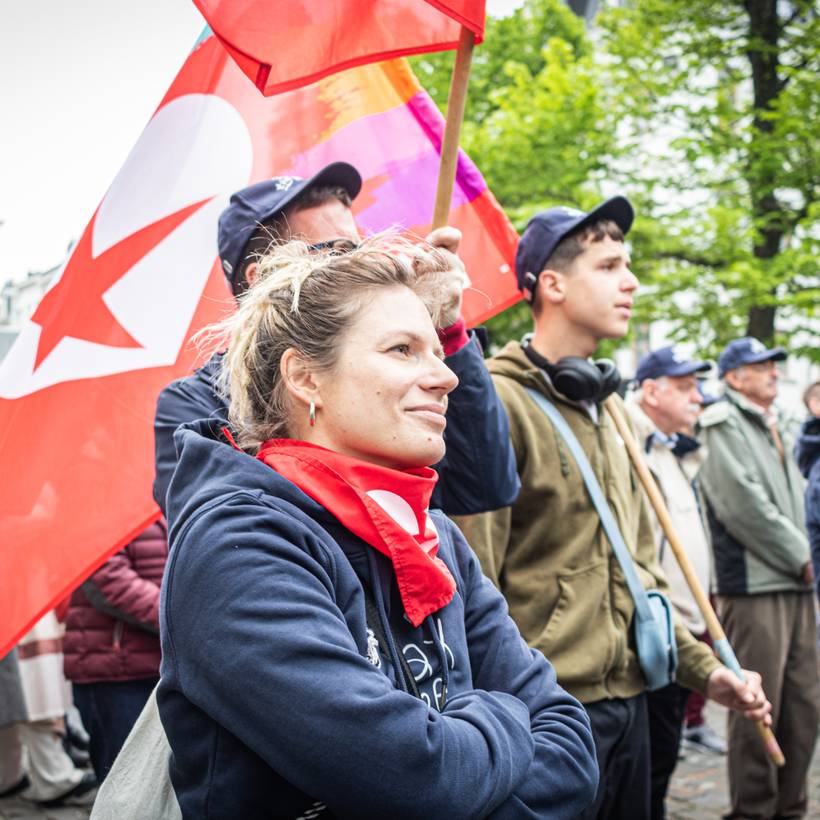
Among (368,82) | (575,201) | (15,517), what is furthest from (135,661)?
(575,201)

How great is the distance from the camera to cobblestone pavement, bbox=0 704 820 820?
5.42 meters

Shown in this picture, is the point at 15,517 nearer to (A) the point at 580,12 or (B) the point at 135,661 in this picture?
(B) the point at 135,661

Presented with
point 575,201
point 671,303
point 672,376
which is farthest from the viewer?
point 575,201

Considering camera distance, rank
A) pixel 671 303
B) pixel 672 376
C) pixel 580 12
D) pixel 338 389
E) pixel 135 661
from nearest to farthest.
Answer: pixel 338 389 → pixel 135 661 → pixel 672 376 → pixel 671 303 → pixel 580 12

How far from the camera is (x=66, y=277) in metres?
3.54

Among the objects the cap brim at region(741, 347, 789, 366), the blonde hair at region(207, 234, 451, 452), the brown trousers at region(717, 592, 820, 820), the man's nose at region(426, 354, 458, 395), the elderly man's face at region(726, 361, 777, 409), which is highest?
the blonde hair at region(207, 234, 451, 452)

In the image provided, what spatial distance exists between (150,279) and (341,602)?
2.22 meters

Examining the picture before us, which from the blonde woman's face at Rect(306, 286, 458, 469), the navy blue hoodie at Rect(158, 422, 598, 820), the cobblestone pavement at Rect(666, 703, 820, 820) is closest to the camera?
the navy blue hoodie at Rect(158, 422, 598, 820)

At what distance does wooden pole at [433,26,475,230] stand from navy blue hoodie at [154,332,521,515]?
1.26 feet

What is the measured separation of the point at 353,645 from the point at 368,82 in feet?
9.61

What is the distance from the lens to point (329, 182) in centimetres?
298

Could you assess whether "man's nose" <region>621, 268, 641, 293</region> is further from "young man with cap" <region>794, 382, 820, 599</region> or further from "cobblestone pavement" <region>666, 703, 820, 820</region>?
"cobblestone pavement" <region>666, 703, 820, 820</region>

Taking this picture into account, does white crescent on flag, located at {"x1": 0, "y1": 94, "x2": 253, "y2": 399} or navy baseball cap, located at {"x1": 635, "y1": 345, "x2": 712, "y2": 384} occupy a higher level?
white crescent on flag, located at {"x1": 0, "y1": 94, "x2": 253, "y2": 399}

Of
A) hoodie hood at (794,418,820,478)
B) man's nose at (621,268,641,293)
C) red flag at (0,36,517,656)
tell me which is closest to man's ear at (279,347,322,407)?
red flag at (0,36,517,656)
